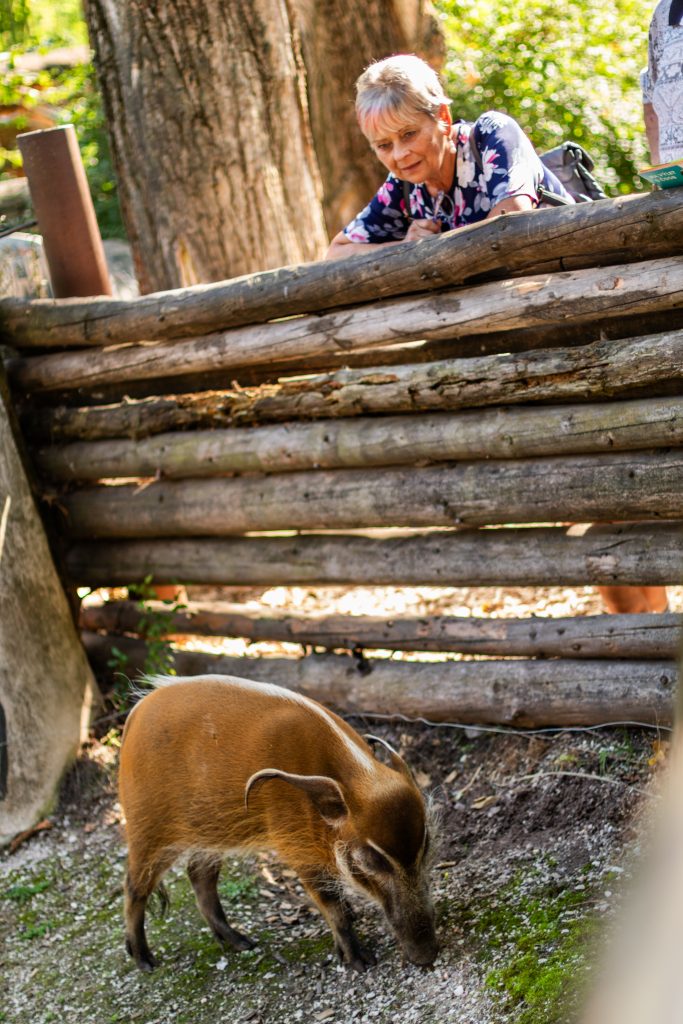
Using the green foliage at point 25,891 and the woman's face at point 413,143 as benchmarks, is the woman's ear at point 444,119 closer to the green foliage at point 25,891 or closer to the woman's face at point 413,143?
the woman's face at point 413,143

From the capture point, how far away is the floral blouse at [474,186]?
4.13 m

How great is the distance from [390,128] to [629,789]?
256 centimetres

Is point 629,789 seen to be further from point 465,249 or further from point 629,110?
point 629,110

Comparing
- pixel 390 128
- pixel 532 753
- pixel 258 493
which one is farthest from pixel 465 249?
pixel 532 753

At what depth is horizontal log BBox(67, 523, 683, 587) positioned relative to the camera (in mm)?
4066

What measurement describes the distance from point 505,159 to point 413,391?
93 centimetres

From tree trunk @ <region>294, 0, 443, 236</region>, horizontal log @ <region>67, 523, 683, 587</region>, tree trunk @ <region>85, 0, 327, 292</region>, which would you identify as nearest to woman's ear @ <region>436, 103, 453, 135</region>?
horizontal log @ <region>67, 523, 683, 587</region>

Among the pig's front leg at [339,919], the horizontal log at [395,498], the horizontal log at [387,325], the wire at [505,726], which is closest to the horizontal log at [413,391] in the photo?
the horizontal log at [387,325]

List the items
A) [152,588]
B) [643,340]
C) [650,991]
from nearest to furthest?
[650,991] < [643,340] < [152,588]

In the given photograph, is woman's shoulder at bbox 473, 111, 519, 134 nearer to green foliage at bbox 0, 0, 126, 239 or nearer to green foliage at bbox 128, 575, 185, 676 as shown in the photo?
green foliage at bbox 128, 575, 185, 676

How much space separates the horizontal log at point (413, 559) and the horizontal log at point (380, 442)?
0.35 meters

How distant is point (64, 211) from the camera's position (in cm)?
544

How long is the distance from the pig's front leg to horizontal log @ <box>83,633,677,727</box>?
1.10 metres

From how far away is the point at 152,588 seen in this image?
221 inches
